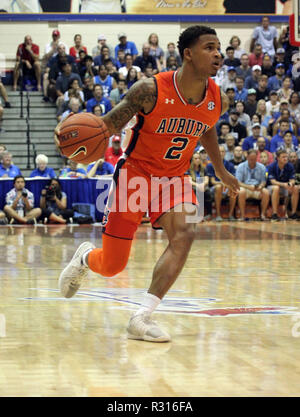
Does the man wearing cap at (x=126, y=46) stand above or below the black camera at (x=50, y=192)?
above

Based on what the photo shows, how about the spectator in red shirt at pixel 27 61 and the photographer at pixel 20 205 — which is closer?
the photographer at pixel 20 205

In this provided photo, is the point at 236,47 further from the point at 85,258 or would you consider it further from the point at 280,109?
the point at 85,258

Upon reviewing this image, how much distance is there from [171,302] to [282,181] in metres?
10.1

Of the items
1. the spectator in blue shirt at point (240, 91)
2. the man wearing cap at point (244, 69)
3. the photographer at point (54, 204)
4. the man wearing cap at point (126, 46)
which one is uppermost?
the man wearing cap at point (126, 46)

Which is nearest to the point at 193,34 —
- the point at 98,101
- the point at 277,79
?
the point at 98,101

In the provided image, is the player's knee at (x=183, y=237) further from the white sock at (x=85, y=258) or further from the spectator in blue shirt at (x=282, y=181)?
the spectator in blue shirt at (x=282, y=181)

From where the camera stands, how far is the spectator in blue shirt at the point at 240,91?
17.2 m

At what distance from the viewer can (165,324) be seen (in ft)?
15.0

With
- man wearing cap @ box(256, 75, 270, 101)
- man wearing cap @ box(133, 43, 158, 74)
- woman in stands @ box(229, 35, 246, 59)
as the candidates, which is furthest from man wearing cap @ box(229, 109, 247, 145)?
woman in stands @ box(229, 35, 246, 59)

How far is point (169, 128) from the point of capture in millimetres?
4453

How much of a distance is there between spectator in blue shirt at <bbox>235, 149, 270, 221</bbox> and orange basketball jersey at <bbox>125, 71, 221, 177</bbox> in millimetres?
10092

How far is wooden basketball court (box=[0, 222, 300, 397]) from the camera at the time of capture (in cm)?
314

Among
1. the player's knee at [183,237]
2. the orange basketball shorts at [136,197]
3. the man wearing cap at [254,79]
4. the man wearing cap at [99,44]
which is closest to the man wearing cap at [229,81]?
the man wearing cap at [254,79]

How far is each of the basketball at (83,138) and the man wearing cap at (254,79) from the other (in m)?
14.1
